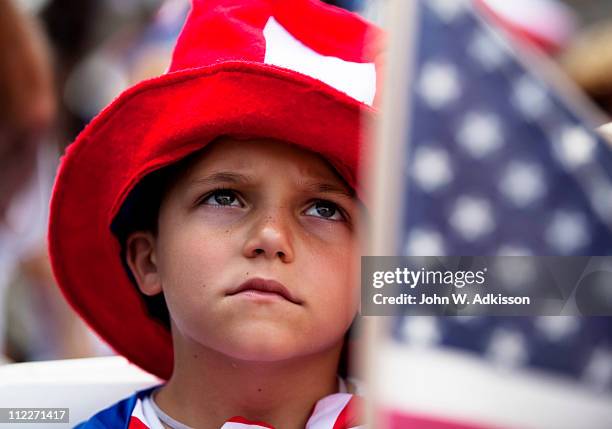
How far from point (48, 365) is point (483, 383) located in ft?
3.61

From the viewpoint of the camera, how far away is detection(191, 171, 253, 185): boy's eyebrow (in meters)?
1.35

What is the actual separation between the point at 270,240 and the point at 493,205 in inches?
19.0

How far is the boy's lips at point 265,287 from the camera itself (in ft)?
4.17

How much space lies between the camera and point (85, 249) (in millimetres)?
1570

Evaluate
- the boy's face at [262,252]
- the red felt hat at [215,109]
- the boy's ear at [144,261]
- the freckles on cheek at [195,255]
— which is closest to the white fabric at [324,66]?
the red felt hat at [215,109]

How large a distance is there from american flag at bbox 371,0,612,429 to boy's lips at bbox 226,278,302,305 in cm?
46

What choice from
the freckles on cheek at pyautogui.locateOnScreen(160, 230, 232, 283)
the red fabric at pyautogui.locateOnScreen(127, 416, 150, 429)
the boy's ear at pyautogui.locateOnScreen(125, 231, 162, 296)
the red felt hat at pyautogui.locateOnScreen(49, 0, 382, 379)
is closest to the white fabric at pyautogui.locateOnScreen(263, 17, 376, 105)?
the red felt hat at pyautogui.locateOnScreen(49, 0, 382, 379)

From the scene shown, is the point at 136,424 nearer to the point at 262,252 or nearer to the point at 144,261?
the point at 144,261

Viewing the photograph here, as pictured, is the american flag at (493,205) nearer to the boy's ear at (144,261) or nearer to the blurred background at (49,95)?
the boy's ear at (144,261)

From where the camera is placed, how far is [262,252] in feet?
4.22

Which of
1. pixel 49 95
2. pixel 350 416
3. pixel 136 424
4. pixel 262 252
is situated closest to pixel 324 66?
pixel 262 252

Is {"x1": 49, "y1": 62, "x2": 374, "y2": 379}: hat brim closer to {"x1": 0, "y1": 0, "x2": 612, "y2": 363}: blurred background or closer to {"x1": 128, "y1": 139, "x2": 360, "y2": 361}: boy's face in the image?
{"x1": 128, "y1": 139, "x2": 360, "y2": 361}: boy's face

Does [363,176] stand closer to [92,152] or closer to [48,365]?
[92,152]

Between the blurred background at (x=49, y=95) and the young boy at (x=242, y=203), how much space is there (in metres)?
0.61
